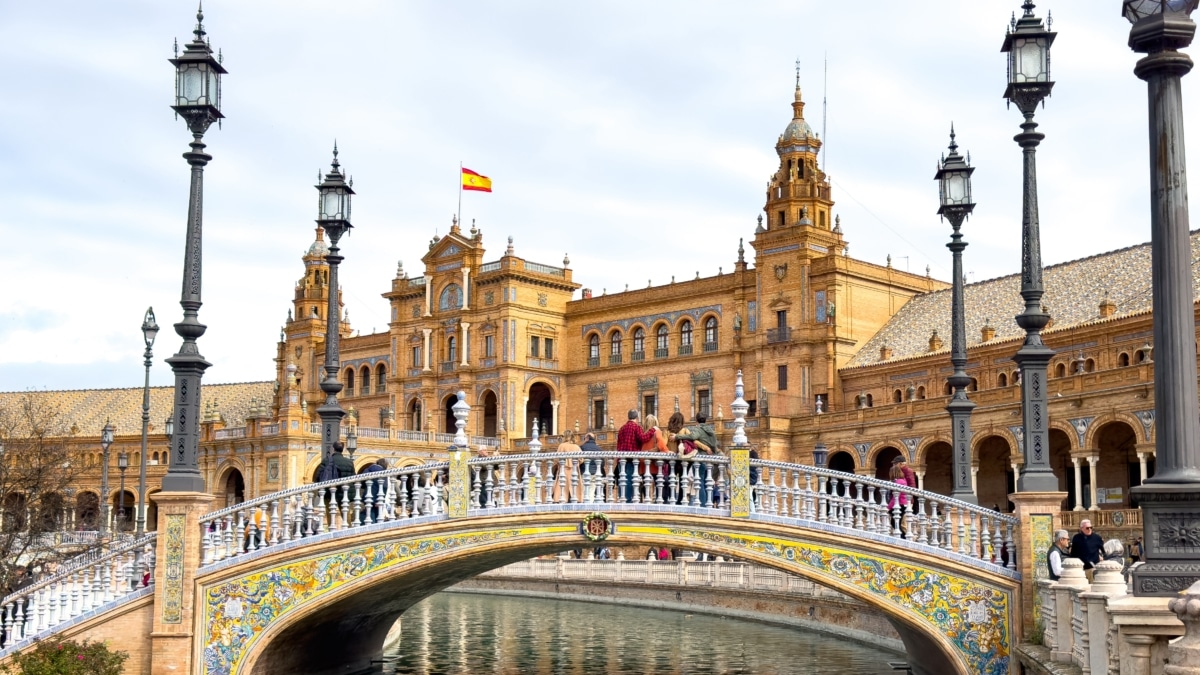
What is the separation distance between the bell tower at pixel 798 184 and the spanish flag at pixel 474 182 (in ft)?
39.9

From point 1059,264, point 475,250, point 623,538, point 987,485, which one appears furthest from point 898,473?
point 475,250

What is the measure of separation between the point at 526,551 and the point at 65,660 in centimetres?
584

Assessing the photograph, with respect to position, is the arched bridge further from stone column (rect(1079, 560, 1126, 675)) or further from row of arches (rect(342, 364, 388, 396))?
row of arches (rect(342, 364, 388, 396))

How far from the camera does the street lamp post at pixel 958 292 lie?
734 inches

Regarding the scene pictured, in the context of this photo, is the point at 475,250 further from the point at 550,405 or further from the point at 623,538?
the point at 623,538

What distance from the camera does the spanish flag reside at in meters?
57.6

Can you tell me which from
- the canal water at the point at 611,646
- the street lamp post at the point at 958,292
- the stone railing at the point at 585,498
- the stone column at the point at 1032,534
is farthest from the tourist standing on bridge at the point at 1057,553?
the canal water at the point at 611,646

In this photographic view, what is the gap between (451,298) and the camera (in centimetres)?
7019

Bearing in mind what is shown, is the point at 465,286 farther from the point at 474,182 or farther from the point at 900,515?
the point at 900,515

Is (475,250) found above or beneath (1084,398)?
above

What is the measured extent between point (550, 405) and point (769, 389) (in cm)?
1459

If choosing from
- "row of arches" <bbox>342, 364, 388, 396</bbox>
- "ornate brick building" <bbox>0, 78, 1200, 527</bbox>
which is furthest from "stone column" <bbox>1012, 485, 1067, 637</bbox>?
"row of arches" <bbox>342, 364, 388, 396</bbox>

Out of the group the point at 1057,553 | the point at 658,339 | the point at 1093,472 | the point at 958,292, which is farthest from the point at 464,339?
the point at 1057,553

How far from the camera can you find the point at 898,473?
58.3ft
